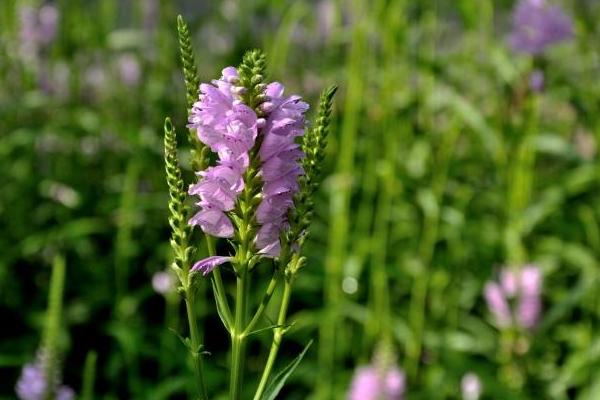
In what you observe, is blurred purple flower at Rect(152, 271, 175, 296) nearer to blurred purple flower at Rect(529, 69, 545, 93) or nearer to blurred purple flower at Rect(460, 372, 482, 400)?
blurred purple flower at Rect(460, 372, 482, 400)

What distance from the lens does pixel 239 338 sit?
44.4 inches

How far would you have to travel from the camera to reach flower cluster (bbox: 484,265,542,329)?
11.4 ft

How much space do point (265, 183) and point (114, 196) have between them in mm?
3419

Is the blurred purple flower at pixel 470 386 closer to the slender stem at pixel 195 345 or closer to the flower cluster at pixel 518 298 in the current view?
the flower cluster at pixel 518 298

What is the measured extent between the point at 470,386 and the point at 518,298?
522 millimetres

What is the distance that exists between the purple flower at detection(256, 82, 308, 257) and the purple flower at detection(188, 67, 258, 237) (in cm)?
2

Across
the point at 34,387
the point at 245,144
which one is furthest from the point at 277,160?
the point at 34,387

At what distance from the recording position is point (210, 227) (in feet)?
3.66

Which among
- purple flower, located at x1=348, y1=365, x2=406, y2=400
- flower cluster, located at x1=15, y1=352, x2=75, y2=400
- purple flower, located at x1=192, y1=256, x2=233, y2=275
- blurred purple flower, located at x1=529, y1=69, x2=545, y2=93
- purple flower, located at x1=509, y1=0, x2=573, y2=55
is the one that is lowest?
purple flower, located at x1=348, y1=365, x2=406, y2=400

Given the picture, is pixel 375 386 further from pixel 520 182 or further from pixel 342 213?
pixel 520 182

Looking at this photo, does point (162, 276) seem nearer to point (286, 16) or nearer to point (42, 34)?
point (286, 16)

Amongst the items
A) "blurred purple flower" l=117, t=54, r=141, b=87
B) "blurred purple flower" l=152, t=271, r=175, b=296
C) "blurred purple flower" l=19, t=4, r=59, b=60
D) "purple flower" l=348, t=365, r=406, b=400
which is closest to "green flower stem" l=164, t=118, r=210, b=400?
"purple flower" l=348, t=365, r=406, b=400

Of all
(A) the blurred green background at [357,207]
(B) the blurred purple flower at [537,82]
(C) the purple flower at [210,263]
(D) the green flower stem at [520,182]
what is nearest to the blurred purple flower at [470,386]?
(A) the blurred green background at [357,207]

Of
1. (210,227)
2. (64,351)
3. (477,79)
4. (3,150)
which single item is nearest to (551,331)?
(477,79)
